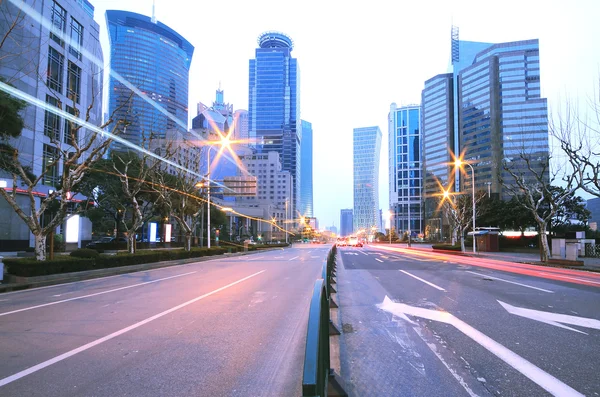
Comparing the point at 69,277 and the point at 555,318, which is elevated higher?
the point at 555,318

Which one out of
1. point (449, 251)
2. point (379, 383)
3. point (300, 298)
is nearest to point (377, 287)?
point (300, 298)

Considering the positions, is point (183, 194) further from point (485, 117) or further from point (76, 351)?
point (485, 117)

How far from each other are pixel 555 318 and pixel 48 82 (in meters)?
39.5

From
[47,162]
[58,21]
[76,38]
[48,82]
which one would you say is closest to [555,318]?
[48,82]

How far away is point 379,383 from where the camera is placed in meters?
4.47

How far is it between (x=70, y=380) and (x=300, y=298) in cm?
683

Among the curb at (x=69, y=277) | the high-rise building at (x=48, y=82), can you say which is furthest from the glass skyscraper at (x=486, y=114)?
the curb at (x=69, y=277)

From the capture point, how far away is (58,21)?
42000mm

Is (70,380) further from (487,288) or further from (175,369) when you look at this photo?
(487,288)

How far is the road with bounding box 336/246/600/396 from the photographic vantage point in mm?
4400

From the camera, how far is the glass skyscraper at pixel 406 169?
553ft

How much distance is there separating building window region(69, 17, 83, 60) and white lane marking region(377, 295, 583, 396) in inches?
1978

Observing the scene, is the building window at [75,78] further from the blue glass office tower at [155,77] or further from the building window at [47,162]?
the blue glass office tower at [155,77]

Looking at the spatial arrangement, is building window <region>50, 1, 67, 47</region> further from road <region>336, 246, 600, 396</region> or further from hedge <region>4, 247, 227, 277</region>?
road <region>336, 246, 600, 396</region>
